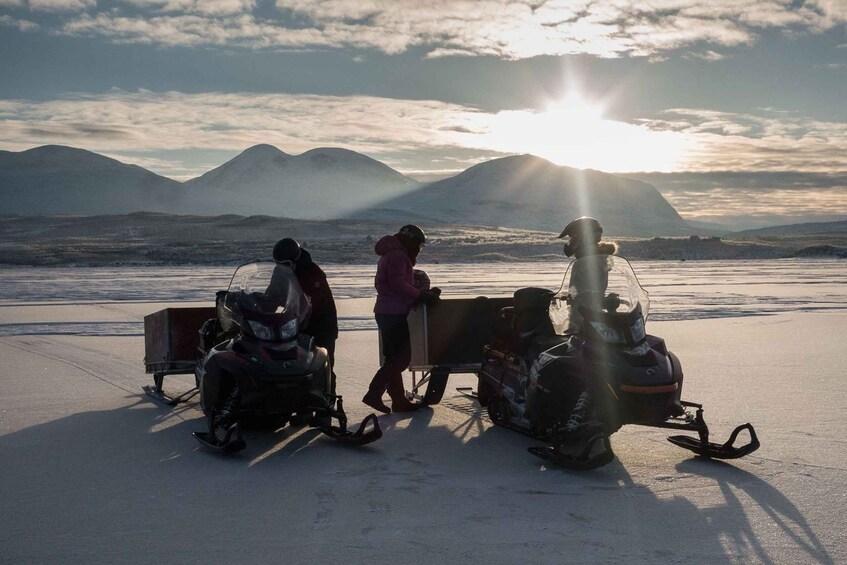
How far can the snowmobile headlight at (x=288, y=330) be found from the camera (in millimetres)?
6875

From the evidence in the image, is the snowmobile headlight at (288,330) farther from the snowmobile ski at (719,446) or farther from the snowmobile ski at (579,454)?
the snowmobile ski at (719,446)

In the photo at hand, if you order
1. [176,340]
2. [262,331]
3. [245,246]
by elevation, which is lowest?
[245,246]

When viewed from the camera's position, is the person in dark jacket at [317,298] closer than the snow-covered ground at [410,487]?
No

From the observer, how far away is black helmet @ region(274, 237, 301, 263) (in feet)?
25.0

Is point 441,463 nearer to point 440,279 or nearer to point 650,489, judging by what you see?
point 650,489

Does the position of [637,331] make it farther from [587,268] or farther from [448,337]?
[448,337]

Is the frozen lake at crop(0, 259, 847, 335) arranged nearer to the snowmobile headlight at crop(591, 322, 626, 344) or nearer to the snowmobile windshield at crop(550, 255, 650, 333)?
the snowmobile windshield at crop(550, 255, 650, 333)

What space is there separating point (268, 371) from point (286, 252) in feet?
4.46

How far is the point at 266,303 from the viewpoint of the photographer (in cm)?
709

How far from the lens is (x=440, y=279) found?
108ft

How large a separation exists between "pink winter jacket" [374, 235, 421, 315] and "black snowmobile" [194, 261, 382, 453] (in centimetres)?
114

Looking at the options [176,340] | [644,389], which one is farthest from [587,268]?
[176,340]

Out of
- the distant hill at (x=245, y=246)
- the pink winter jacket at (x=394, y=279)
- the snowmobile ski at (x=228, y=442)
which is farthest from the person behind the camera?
the distant hill at (x=245, y=246)

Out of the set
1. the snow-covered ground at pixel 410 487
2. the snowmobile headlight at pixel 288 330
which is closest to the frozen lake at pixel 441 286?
the snow-covered ground at pixel 410 487
